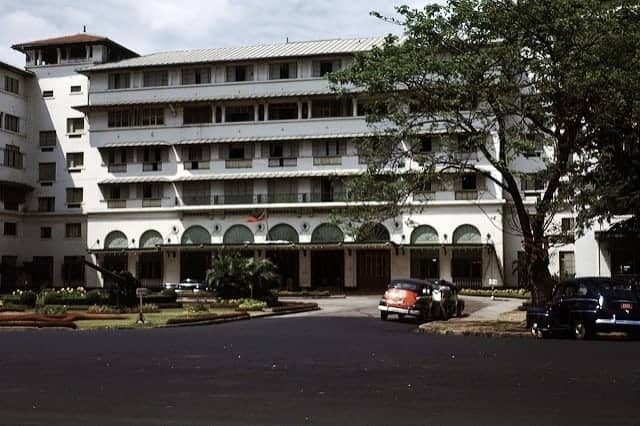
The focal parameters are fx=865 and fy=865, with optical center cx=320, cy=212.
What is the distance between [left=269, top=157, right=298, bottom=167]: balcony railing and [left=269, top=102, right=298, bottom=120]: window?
10.3 ft

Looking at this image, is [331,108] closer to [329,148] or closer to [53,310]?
[329,148]

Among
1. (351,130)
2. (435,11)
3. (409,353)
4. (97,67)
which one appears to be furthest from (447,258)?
(409,353)

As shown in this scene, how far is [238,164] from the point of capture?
64.9 metres

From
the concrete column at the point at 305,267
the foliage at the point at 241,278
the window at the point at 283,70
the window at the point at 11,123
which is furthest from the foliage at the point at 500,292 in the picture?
the window at the point at 11,123

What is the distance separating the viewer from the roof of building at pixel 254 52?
64.6 m

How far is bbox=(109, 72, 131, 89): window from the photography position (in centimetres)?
6806

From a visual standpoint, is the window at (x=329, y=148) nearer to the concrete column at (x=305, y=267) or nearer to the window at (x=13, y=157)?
the concrete column at (x=305, y=267)

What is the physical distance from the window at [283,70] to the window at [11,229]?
23.9 m

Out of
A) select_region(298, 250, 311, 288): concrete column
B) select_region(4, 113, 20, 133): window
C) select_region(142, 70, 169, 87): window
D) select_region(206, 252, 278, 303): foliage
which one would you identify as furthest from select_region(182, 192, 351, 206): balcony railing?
select_region(206, 252, 278, 303): foliage

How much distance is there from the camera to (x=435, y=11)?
1036 inches

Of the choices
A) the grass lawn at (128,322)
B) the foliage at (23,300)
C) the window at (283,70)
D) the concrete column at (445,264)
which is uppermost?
the window at (283,70)

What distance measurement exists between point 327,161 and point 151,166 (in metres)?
14.0

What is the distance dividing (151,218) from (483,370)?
180 feet

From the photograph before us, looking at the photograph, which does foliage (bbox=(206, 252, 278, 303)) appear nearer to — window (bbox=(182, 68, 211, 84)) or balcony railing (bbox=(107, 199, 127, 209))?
balcony railing (bbox=(107, 199, 127, 209))
